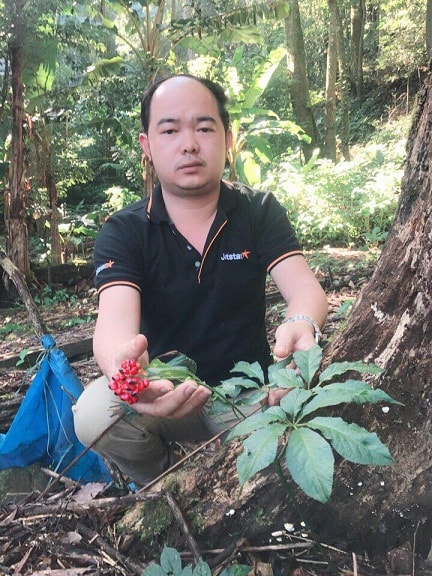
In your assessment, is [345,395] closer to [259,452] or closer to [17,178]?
[259,452]

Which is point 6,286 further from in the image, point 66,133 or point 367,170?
point 367,170

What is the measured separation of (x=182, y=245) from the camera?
2.04m

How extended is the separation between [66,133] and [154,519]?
7.94 meters

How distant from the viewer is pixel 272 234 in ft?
6.73

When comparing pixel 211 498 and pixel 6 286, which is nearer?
pixel 211 498

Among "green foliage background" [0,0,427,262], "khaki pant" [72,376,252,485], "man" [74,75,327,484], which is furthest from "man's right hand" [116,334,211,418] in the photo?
"green foliage background" [0,0,427,262]

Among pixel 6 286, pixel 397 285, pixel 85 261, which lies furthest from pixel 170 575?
pixel 85 261

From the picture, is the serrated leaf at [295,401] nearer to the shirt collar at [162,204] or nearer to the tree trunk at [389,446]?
the tree trunk at [389,446]

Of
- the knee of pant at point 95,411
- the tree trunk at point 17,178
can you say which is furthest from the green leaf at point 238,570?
the tree trunk at point 17,178

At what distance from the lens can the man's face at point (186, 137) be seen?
1.91 meters

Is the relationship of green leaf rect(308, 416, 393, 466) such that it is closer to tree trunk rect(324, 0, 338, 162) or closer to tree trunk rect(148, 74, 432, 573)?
tree trunk rect(148, 74, 432, 573)

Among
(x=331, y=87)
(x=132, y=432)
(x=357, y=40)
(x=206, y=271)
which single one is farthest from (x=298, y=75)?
(x=132, y=432)

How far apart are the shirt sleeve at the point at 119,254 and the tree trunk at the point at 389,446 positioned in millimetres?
711

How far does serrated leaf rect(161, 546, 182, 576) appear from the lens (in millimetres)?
1091
